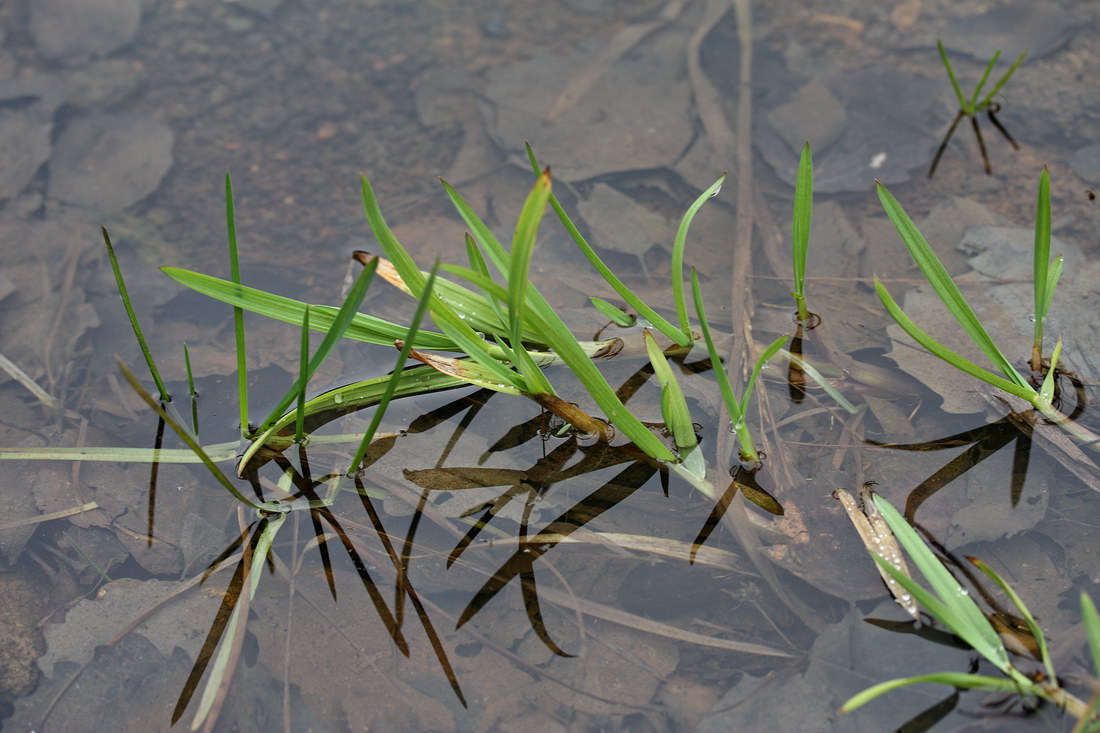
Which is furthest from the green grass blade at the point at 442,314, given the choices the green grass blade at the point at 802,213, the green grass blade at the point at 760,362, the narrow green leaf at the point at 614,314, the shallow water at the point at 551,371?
the green grass blade at the point at 802,213

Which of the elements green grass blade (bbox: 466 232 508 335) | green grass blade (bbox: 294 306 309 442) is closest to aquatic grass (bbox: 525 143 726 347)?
green grass blade (bbox: 466 232 508 335)

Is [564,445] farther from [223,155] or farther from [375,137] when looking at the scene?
[223,155]

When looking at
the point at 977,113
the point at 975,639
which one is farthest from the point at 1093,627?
the point at 977,113

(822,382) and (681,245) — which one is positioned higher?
(681,245)

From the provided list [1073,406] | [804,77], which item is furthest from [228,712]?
[804,77]

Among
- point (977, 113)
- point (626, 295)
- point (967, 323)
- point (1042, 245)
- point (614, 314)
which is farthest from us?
point (977, 113)

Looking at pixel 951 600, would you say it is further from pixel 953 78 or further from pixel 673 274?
pixel 953 78
